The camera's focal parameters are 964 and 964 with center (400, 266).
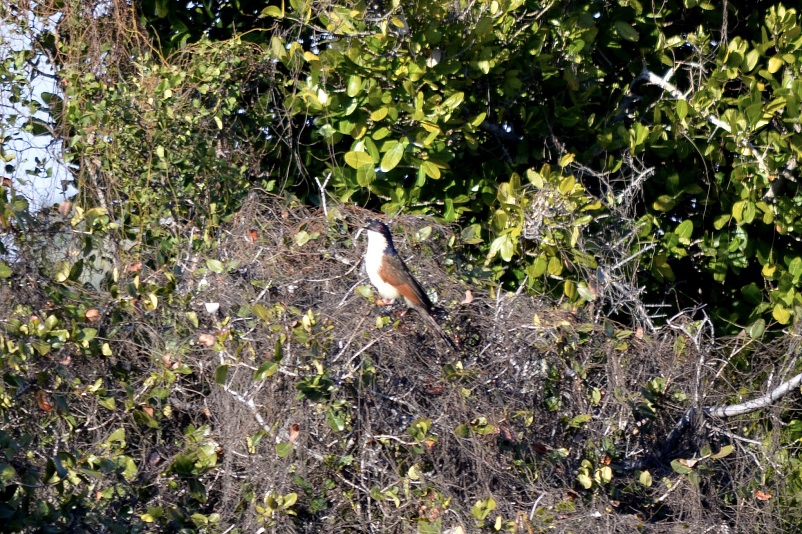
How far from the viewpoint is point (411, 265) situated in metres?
5.29

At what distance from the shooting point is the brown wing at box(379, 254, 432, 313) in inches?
195

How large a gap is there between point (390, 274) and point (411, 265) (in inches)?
8.6

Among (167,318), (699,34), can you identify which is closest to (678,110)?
(699,34)

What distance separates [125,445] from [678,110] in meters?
3.85

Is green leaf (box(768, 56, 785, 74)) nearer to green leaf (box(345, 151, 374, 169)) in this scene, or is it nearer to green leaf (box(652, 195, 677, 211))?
green leaf (box(652, 195, 677, 211))

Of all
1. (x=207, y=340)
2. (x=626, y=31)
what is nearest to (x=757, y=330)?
(x=626, y=31)

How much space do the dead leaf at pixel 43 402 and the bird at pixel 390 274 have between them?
1.61 metres

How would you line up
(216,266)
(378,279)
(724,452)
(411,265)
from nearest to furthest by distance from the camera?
(216,266), (724,452), (378,279), (411,265)

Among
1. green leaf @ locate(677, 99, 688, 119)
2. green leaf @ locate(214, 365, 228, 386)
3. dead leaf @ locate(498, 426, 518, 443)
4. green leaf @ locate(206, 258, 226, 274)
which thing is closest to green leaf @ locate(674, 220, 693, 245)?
green leaf @ locate(677, 99, 688, 119)

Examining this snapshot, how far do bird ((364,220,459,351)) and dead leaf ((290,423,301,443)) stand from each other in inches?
36.1

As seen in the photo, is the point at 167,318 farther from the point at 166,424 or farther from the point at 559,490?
the point at 559,490

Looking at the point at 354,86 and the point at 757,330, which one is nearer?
the point at 757,330

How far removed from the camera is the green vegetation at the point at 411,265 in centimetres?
418

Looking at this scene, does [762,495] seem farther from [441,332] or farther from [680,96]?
[680,96]
